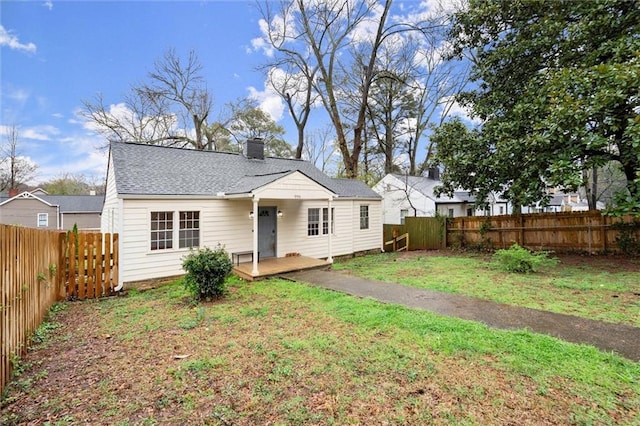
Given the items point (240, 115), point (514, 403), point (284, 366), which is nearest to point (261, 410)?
point (284, 366)

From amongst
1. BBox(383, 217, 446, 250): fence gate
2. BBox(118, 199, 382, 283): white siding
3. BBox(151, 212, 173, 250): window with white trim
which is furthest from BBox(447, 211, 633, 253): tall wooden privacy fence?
BBox(151, 212, 173, 250): window with white trim

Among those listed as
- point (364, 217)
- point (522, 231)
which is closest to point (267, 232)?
point (364, 217)

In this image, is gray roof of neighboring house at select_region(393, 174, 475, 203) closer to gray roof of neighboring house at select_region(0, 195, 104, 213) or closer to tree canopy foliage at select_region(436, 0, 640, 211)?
tree canopy foliage at select_region(436, 0, 640, 211)

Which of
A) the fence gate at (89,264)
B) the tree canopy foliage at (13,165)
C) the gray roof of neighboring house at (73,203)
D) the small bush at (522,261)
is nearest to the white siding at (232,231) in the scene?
the fence gate at (89,264)

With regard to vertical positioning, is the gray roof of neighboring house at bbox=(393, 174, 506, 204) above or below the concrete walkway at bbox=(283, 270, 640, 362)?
above

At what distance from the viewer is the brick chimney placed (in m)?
13.0

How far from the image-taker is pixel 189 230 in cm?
928

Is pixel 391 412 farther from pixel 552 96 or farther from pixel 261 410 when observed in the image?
pixel 552 96

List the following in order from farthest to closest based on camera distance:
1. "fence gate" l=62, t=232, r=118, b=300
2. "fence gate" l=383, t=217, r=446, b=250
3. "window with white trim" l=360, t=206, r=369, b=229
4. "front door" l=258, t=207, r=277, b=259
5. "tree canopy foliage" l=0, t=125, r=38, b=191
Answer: "tree canopy foliage" l=0, t=125, r=38, b=191, "fence gate" l=383, t=217, r=446, b=250, "window with white trim" l=360, t=206, r=369, b=229, "front door" l=258, t=207, r=277, b=259, "fence gate" l=62, t=232, r=118, b=300

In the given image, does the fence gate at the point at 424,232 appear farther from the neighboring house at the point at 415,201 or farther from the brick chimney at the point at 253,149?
A: the brick chimney at the point at 253,149

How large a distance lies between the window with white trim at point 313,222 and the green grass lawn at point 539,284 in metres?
1.95

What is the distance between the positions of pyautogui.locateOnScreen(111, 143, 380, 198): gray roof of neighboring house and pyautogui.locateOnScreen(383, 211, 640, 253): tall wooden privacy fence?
25.0ft

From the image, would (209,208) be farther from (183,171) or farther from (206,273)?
(206,273)

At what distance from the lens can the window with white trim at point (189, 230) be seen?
9.14 meters
